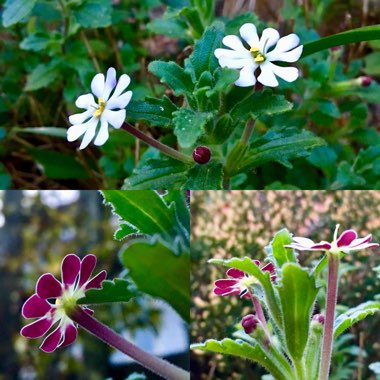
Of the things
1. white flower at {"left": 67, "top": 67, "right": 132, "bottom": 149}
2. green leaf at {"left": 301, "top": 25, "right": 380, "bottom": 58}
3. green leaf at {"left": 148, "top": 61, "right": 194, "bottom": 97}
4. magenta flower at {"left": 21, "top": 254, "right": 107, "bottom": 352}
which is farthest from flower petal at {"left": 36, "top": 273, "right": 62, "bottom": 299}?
green leaf at {"left": 301, "top": 25, "right": 380, "bottom": 58}

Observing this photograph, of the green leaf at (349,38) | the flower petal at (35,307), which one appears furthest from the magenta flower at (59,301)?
the green leaf at (349,38)

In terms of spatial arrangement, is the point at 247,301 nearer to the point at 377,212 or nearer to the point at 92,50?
the point at 377,212

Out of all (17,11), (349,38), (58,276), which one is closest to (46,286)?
(58,276)

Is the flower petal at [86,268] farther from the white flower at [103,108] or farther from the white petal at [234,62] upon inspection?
the white petal at [234,62]

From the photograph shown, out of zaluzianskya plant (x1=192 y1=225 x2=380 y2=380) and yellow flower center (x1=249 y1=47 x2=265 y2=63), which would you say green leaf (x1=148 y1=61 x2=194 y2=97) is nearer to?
yellow flower center (x1=249 y1=47 x2=265 y2=63)

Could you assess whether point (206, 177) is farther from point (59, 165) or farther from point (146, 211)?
point (59, 165)

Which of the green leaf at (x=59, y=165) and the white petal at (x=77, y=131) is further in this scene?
the green leaf at (x=59, y=165)
